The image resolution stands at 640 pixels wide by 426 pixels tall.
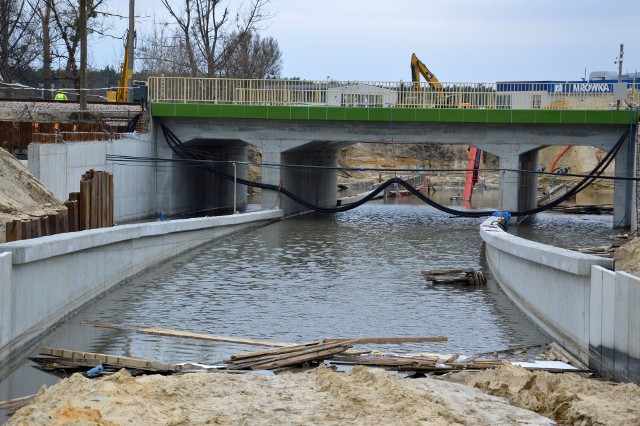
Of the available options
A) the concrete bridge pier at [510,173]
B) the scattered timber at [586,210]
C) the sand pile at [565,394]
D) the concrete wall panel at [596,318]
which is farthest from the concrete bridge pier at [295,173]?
the sand pile at [565,394]

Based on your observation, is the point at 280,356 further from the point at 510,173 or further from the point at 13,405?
the point at 510,173

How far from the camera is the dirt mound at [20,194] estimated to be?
22.2 metres

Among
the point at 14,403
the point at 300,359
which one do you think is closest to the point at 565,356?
the point at 300,359

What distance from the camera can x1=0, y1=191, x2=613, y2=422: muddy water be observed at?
16719 millimetres

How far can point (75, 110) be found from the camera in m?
44.3

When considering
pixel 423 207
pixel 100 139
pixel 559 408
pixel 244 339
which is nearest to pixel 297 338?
pixel 244 339

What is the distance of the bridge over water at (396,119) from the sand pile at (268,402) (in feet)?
93.6

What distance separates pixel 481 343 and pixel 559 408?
617 cm

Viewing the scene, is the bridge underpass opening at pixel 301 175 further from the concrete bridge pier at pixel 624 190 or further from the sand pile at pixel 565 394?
the sand pile at pixel 565 394

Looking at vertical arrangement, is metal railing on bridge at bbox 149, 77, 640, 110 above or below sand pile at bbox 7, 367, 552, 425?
above

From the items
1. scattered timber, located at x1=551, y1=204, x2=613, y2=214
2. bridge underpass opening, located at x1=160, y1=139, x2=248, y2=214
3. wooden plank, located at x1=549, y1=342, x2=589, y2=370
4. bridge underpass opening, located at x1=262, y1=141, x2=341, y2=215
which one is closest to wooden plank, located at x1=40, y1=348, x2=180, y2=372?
wooden plank, located at x1=549, y1=342, x2=589, y2=370

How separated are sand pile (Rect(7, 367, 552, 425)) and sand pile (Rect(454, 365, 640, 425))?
0.29 m

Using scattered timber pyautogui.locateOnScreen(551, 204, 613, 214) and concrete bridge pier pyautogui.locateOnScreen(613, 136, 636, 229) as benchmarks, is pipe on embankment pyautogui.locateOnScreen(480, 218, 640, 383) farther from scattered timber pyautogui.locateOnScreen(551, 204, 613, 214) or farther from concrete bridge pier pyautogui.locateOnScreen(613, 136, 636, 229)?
scattered timber pyautogui.locateOnScreen(551, 204, 613, 214)

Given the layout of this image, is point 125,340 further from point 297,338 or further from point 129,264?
point 129,264
